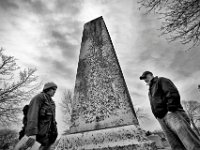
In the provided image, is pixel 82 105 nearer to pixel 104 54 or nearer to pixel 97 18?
pixel 104 54

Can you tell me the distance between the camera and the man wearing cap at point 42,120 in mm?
1737

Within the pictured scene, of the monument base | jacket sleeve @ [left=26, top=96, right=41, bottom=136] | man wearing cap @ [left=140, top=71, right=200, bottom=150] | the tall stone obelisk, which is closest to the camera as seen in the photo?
the monument base

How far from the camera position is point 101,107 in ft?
5.81

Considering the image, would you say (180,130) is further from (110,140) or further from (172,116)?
(110,140)

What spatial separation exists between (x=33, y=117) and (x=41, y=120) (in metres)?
0.25

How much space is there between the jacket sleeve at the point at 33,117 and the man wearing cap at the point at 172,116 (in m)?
1.71

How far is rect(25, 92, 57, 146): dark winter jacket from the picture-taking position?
176 cm

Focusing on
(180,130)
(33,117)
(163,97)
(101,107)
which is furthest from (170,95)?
(33,117)

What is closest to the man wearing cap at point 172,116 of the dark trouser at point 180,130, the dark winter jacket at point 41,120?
the dark trouser at point 180,130

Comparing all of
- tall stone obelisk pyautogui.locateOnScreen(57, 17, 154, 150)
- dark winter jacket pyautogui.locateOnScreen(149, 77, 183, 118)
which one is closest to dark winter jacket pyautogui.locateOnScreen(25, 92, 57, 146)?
tall stone obelisk pyautogui.locateOnScreen(57, 17, 154, 150)

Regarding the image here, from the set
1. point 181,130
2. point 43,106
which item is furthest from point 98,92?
point 181,130

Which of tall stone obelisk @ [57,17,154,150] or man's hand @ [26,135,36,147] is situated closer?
tall stone obelisk @ [57,17,154,150]

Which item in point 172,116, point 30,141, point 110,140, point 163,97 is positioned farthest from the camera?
point 163,97

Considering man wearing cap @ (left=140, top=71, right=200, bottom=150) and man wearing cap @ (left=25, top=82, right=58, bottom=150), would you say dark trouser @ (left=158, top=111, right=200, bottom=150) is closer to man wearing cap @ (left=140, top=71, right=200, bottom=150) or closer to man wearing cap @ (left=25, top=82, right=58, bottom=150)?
man wearing cap @ (left=140, top=71, right=200, bottom=150)
